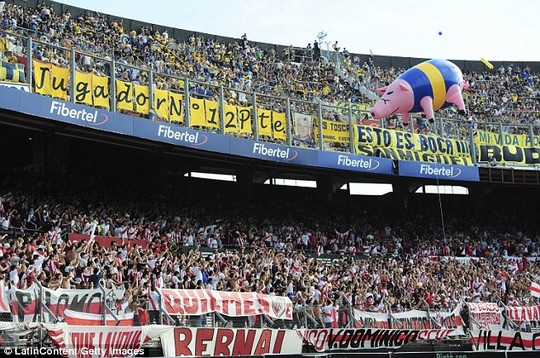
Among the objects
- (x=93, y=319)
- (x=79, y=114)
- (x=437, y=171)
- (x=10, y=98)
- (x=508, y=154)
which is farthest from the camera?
(x=508, y=154)

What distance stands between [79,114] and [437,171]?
1638cm

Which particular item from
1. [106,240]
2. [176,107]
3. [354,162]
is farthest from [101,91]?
[354,162]

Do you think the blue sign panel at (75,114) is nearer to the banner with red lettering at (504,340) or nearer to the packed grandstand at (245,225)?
the packed grandstand at (245,225)

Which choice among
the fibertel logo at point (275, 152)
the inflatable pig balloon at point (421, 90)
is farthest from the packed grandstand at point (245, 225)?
the inflatable pig balloon at point (421, 90)

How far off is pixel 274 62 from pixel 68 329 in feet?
95.7

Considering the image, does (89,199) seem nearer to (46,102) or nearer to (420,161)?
(46,102)

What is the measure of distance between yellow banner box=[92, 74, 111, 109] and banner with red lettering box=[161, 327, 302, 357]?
34.1ft

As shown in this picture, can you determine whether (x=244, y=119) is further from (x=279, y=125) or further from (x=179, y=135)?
(x=179, y=135)

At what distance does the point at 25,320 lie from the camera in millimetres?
13430

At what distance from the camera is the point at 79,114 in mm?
23562

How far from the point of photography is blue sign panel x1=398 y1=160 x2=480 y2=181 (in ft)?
109

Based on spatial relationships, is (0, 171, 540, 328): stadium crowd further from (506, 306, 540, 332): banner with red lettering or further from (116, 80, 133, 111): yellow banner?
(116, 80, 133, 111): yellow banner

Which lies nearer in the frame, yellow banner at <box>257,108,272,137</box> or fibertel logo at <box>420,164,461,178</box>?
yellow banner at <box>257,108,272,137</box>

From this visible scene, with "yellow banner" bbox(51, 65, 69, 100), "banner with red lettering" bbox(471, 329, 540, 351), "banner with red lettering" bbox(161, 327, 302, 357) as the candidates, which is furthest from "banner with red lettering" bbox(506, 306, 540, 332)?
"yellow banner" bbox(51, 65, 69, 100)
